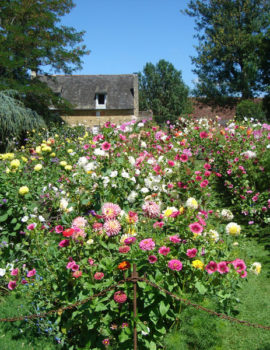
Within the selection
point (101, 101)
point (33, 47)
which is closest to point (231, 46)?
point (101, 101)

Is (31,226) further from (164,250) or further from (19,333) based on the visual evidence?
(164,250)

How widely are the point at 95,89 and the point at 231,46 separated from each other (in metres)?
12.5

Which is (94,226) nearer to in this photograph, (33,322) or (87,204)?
(87,204)

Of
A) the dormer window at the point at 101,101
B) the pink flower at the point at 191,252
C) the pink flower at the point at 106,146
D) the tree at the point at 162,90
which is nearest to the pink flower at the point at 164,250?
the pink flower at the point at 191,252

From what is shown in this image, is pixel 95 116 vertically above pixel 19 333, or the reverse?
pixel 95 116

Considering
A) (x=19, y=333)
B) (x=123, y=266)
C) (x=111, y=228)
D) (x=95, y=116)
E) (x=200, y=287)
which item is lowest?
(x=19, y=333)

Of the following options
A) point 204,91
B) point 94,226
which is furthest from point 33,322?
point 204,91

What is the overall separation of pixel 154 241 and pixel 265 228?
2863mm

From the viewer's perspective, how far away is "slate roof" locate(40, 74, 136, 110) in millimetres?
27875

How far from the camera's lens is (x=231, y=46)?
83.3 feet

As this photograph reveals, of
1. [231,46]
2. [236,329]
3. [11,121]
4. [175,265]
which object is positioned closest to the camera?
[175,265]

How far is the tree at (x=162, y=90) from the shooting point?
37906 mm

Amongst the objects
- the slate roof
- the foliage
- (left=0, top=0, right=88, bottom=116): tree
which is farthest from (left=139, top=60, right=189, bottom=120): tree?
the foliage

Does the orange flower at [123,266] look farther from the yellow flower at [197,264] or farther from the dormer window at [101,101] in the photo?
the dormer window at [101,101]
